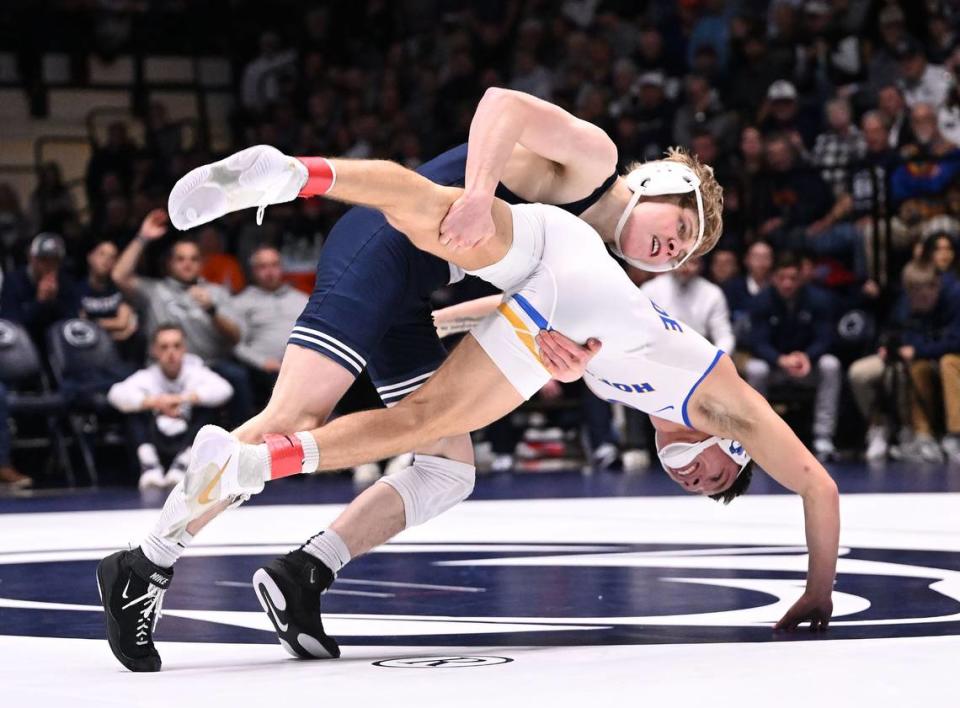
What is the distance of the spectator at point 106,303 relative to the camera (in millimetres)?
8734

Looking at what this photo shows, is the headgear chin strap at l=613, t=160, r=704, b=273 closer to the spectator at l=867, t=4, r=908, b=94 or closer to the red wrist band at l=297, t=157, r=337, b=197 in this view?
the red wrist band at l=297, t=157, r=337, b=197

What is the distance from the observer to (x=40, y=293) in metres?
8.67

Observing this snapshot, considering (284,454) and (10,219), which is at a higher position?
(284,454)

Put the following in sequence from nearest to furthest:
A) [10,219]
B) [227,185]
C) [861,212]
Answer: [227,185]
[861,212]
[10,219]

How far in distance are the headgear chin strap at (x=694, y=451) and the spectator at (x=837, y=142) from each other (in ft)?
19.9

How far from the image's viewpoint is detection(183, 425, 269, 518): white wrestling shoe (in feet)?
9.14

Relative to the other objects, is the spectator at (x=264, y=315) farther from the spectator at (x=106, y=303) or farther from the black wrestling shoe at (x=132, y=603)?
the black wrestling shoe at (x=132, y=603)

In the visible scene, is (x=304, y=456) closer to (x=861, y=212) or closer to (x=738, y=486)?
(x=738, y=486)

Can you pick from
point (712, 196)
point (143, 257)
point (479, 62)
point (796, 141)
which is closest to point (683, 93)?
point (796, 141)

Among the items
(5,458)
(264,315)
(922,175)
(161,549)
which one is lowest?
(5,458)

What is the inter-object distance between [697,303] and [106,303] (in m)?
A: 3.26

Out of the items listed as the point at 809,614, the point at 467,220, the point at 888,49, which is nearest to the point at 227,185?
the point at 467,220

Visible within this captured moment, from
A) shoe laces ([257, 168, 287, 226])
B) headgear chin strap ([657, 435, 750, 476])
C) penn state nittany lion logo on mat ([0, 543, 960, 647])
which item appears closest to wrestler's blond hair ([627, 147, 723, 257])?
headgear chin strap ([657, 435, 750, 476])

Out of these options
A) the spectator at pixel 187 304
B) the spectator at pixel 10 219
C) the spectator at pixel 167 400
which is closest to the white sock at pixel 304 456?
the spectator at pixel 167 400
